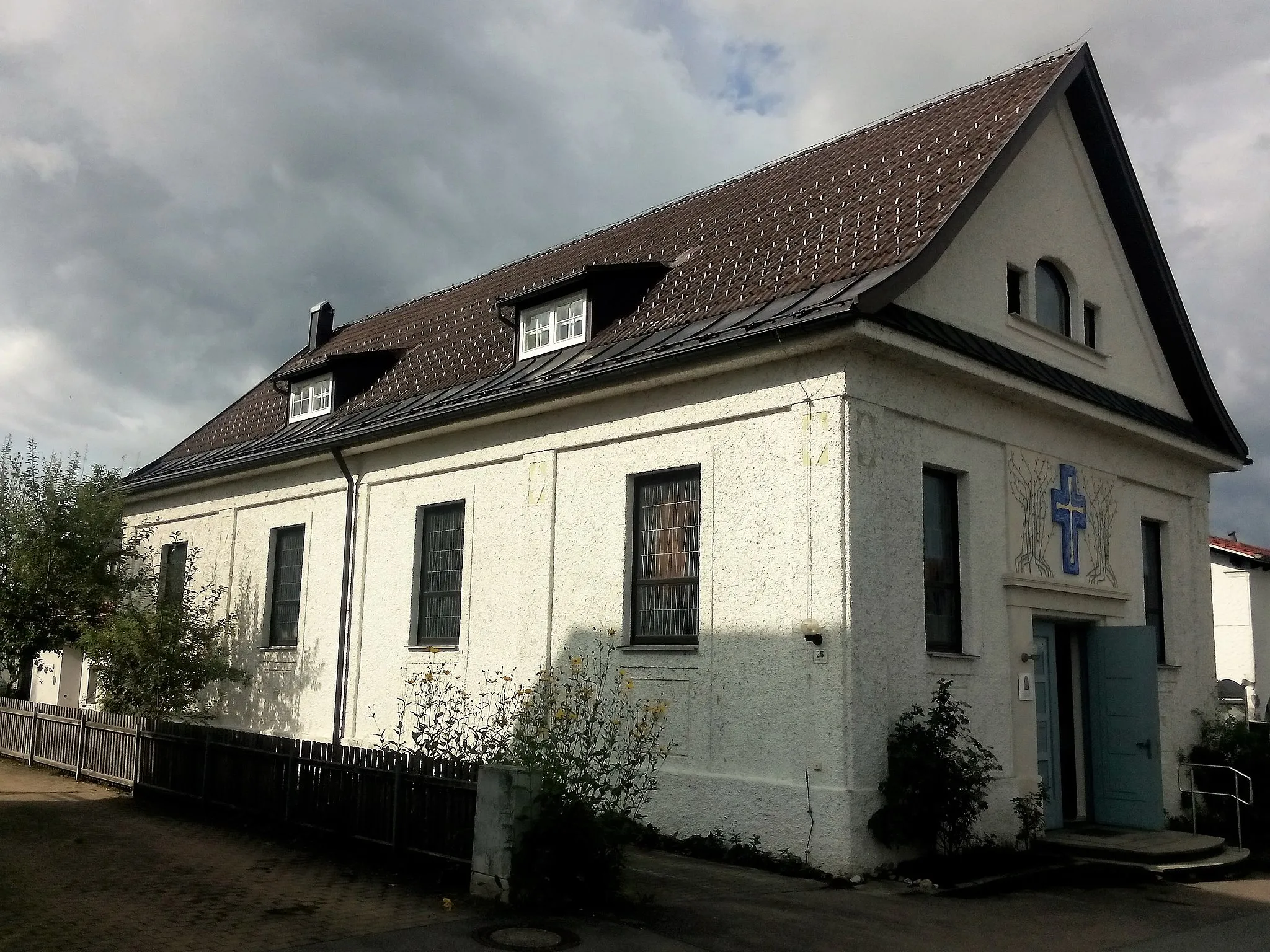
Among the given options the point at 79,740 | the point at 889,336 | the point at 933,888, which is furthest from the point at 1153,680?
the point at 79,740

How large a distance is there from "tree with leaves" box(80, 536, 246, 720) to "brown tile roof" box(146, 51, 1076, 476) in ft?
11.9

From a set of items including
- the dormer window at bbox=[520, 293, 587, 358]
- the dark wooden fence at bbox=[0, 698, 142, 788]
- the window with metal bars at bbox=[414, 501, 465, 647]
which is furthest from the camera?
the window with metal bars at bbox=[414, 501, 465, 647]

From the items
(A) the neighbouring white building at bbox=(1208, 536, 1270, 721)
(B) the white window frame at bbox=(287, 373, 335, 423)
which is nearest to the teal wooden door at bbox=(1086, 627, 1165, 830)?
(B) the white window frame at bbox=(287, 373, 335, 423)

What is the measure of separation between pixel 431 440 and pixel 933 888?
8537 millimetres

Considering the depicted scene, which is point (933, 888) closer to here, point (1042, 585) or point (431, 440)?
point (1042, 585)

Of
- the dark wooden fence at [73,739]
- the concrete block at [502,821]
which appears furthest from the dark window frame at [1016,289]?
the dark wooden fence at [73,739]

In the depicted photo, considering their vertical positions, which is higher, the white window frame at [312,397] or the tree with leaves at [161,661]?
the white window frame at [312,397]

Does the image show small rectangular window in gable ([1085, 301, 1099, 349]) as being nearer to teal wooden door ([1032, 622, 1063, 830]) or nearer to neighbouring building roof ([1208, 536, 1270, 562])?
teal wooden door ([1032, 622, 1063, 830])

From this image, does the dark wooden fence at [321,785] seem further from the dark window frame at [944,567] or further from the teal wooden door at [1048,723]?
the teal wooden door at [1048,723]

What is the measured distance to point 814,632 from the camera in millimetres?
10297

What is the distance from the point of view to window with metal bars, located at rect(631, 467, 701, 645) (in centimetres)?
1191

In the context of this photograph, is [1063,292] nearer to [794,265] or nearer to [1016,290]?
[1016,290]

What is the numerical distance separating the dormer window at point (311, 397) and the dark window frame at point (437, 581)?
4.28 meters

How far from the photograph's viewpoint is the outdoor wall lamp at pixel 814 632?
10.3m
